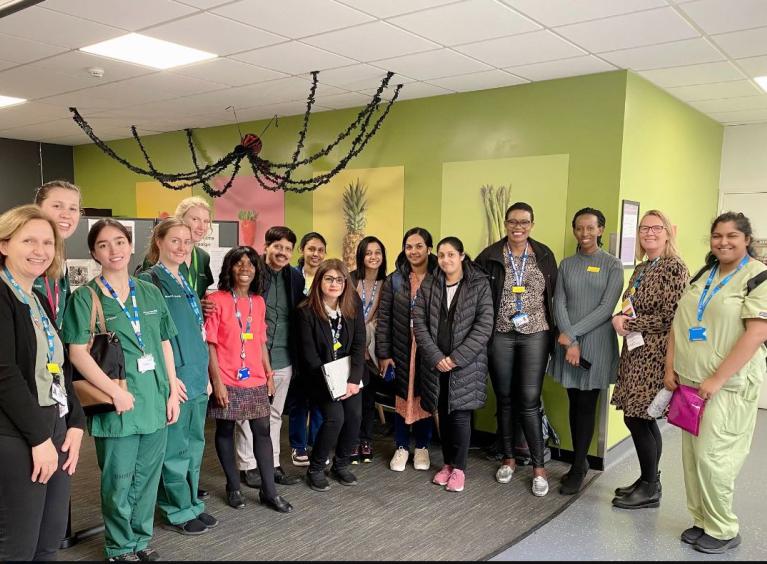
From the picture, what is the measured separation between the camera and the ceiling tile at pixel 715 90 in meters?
4.34

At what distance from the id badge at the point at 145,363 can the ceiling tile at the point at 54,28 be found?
1.89 metres

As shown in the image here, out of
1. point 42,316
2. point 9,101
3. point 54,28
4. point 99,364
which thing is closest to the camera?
point 42,316

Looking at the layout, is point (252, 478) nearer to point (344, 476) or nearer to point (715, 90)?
point (344, 476)

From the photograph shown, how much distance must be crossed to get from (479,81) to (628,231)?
149 cm

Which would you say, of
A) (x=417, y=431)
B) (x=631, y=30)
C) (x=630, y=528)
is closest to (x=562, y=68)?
(x=631, y=30)

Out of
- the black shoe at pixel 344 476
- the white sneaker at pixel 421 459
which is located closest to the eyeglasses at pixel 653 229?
the white sneaker at pixel 421 459

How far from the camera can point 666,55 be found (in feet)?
11.9

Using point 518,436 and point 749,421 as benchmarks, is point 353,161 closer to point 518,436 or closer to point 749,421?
point 518,436

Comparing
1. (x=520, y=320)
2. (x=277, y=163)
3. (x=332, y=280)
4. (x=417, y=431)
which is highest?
(x=277, y=163)

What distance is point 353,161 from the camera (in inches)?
212

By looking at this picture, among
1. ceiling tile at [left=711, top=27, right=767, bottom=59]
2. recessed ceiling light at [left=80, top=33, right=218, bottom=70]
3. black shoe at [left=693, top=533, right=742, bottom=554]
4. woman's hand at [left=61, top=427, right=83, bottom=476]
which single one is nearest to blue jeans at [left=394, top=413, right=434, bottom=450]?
black shoe at [left=693, top=533, right=742, bottom=554]

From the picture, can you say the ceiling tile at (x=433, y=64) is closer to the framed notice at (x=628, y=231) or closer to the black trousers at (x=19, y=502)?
the framed notice at (x=628, y=231)

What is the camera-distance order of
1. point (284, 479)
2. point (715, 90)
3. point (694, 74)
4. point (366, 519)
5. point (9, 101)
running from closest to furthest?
point (366, 519), point (284, 479), point (694, 74), point (715, 90), point (9, 101)

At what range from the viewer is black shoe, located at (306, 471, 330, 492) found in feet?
11.7
